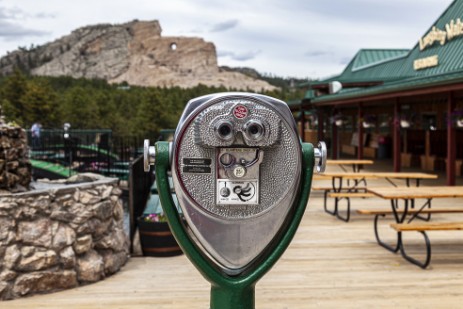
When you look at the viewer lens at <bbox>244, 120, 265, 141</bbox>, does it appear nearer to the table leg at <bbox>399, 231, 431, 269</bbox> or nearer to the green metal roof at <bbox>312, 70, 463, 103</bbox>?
the table leg at <bbox>399, 231, 431, 269</bbox>

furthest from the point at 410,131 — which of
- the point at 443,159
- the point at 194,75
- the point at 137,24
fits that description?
the point at 137,24

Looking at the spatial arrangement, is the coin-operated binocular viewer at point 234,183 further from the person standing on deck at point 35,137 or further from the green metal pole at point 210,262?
the person standing on deck at point 35,137

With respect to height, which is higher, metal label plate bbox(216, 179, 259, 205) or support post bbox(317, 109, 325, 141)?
support post bbox(317, 109, 325, 141)

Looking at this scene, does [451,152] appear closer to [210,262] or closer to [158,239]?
[158,239]

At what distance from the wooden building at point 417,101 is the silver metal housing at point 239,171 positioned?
9.27 meters

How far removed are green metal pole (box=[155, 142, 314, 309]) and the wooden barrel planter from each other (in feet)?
13.2

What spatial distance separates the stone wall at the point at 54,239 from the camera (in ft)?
16.0

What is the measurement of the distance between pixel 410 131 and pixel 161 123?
37.2 m

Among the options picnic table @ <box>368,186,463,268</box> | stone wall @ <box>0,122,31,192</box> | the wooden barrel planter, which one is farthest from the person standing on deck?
picnic table @ <box>368,186,463,268</box>

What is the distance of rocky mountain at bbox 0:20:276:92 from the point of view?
150000 millimetres

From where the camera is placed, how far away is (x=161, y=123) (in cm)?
5456

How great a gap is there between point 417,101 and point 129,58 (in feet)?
489

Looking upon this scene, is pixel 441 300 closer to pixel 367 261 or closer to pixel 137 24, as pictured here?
pixel 367 261

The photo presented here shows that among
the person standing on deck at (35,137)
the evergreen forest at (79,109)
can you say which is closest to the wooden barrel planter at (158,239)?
the person standing on deck at (35,137)
